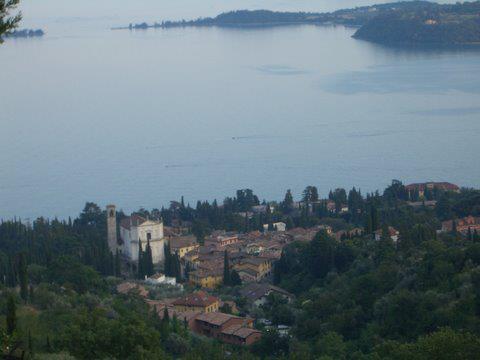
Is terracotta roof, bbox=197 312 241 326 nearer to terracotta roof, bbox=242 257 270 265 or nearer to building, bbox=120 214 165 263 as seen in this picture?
terracotta roof, bbox=242 257 270 265

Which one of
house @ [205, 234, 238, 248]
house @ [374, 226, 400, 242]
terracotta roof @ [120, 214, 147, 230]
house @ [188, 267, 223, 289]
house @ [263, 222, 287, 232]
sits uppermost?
house @ [374, 226, 400, 242]

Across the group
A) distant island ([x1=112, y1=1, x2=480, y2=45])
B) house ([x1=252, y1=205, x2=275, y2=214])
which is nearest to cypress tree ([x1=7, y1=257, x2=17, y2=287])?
house ([x1=252, y1=205, x2=275, y2=214])

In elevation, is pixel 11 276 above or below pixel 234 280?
above

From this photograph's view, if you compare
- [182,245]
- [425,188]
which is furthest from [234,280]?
[425,188]

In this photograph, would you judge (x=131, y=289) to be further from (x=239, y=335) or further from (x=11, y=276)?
(x=239, y=335)

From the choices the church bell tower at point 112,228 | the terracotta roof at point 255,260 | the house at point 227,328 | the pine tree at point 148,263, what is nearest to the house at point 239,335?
the house at point 227,328

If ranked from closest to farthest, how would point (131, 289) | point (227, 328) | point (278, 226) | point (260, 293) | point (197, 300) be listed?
point (227, 328) → point (197, 300) → point (131, 289) → point (260, 293) → point (278, 226)

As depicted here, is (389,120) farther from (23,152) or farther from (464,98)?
(23,152)
